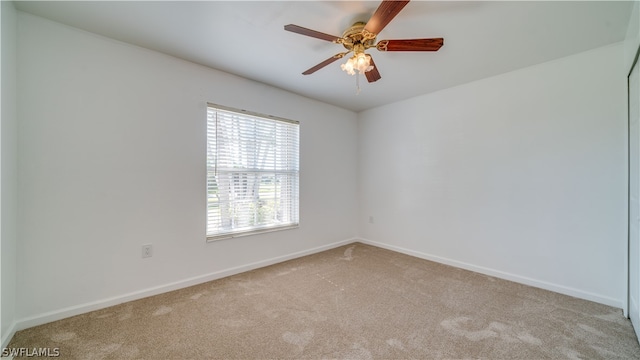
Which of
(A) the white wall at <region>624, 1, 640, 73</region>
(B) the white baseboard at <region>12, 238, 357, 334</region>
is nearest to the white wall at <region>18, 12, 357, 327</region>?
(B) the white baseboard at <region>12, 238, 357, 334</region>

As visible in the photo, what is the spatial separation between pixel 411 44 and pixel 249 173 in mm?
2196

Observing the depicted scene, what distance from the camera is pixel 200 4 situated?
5.67 feet

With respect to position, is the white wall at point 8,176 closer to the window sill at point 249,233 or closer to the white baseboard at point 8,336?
the white baseboard at point 8,336

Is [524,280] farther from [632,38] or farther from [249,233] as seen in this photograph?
[249,233]

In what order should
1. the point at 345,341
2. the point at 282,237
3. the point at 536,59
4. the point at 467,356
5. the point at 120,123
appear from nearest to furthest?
the point at 467,356 → the point at 345,341 → the point at 120,123 → the point at 536,59 → the point at 282,237

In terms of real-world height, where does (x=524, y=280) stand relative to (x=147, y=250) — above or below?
below

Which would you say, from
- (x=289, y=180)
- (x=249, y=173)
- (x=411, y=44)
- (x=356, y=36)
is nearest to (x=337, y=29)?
(x=356, y=36)

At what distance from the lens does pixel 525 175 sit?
266cm

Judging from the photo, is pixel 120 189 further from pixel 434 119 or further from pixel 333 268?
pixel 434 119

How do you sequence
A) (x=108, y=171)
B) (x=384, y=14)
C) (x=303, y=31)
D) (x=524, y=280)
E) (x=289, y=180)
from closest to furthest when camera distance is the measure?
(x=384, y=14) < (x=303, y=31) < (x=108, y=171) < (x=524, y=280) < (x=289, y=180)

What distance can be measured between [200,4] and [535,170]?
351 centimetres

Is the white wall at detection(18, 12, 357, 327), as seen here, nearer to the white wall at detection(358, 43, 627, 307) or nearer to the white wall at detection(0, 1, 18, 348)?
the white wall at detection(0, 1, 18, 348)

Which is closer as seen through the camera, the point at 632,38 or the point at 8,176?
the point at 8,176

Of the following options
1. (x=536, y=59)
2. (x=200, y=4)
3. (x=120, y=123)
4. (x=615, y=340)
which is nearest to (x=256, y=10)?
(x=200, y=4)
